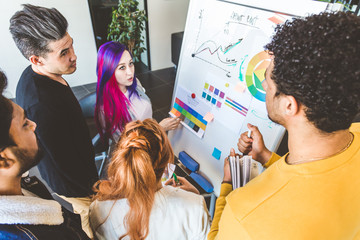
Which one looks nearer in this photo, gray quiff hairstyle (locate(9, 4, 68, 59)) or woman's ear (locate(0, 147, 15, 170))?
woman's ear (locate(0, 147, 15, 170))

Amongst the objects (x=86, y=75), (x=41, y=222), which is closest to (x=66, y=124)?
(x=41, y=222)

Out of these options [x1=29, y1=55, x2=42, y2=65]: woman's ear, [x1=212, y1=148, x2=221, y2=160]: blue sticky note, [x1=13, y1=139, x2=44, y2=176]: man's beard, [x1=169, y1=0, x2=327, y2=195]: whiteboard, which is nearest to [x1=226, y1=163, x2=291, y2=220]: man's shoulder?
[x1=169, y1=0, x2=327, y2=195]: whiteboard

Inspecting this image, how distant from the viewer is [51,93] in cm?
121

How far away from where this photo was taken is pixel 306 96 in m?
0.66

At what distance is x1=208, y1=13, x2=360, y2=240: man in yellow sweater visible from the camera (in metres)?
0.60

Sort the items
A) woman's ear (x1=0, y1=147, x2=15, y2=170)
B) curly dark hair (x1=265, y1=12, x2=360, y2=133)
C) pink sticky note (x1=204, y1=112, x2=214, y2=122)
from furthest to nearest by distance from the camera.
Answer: pink sticky note (x1=204, y1=112, x2=214, y2=122) → woman's ear (x1=0, y1=147, x2=15, y2=170) → curly dark hair (x1=265, y1=12, x2=360, y2=133)

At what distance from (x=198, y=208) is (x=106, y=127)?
3.43 ft

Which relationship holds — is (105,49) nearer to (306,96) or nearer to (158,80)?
(306,96)

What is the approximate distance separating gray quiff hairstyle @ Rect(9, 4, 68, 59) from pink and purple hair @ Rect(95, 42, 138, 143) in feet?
1.23

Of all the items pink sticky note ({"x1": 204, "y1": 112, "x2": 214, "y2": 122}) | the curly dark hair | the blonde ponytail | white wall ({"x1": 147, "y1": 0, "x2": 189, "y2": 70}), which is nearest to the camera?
the curly dark hair

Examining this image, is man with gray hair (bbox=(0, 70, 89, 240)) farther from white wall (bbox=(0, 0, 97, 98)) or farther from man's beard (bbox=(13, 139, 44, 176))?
white wall (bbox=(0, 0, 97, 98))

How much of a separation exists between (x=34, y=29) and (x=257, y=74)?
131cm

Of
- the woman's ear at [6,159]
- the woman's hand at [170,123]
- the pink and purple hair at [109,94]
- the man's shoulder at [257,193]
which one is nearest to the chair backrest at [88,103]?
the pink and purple hair at [109,94]

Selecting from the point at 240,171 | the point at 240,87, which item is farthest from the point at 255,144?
the point at 240,87
